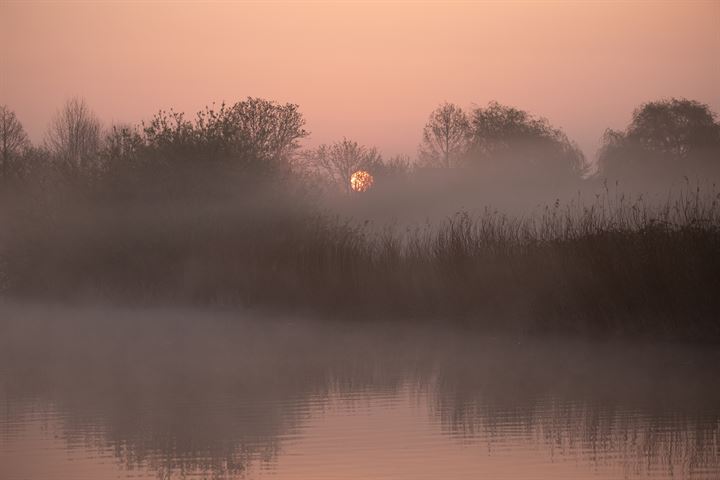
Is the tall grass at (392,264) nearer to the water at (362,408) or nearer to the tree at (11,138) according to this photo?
the water at (362,408)

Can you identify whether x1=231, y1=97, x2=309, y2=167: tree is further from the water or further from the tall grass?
the water

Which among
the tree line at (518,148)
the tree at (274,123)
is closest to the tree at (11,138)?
the tree line at (518,148)

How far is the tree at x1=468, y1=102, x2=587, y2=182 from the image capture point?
5169cm

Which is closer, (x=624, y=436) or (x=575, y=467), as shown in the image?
(x=575, y=467)

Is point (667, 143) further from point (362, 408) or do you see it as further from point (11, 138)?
point (362, 408)

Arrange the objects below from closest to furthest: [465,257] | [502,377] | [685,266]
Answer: [502,377] < [685,266] < [465,257]

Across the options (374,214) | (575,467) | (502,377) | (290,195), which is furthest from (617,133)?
(575,467)

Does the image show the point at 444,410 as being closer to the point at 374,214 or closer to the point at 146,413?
the point at 146,413

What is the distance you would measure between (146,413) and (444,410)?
236 centimetres

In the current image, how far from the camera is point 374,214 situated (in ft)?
136

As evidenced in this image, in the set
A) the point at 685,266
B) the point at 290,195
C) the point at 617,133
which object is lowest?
the point at 685,266

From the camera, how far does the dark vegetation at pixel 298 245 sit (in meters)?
12.6

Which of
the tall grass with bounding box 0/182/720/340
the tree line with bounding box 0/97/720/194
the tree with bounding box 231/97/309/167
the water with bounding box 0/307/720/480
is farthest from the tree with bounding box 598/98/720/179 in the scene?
the water with bounding box 0/307/720/480

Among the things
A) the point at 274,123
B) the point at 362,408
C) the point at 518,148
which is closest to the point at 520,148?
the point at 518,148
